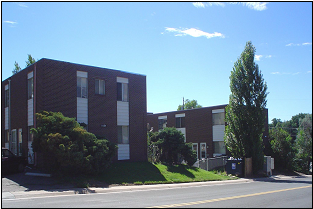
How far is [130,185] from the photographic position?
15.7 metres

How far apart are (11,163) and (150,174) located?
26.2ft

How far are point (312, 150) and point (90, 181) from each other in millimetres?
13436

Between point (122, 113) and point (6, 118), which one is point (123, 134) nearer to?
point (122, 113)

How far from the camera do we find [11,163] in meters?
17.2

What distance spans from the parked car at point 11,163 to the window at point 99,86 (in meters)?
6.53

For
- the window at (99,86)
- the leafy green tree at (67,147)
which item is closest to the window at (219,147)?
the window at (99,86)

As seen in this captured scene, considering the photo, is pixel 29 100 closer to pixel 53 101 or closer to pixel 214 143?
pixel 53 101

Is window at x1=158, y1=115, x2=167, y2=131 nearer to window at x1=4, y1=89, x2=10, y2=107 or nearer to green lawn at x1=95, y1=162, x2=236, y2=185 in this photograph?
green lawn at x1=95, y1=162, x2=236, y2=185

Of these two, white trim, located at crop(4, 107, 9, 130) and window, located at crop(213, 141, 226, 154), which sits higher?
white trim, located at crop(4, 107, 9, 130)

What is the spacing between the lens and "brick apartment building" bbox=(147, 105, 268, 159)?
3086cm

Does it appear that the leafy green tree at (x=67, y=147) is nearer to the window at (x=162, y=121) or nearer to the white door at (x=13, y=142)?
the white door at (x=13, y=142)

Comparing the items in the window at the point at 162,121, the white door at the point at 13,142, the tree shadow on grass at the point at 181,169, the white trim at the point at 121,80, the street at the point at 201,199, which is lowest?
the tree shadow on grass at the point at 181,169

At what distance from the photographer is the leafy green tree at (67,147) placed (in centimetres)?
1483

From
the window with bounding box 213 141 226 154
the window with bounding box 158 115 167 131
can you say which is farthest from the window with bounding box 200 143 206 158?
the window with bounding box 158 115 167 131
